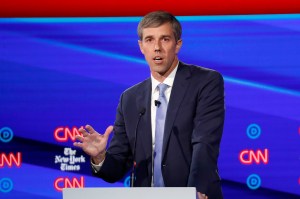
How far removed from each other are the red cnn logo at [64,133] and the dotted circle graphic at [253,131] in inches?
48.6

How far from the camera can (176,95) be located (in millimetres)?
3119

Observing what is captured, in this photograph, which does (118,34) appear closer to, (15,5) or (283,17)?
(15,5)

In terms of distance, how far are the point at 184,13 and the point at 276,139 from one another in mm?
1101

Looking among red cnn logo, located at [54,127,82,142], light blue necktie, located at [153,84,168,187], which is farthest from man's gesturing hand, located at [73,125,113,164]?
red cnn logo, located at [54,127,82,142]

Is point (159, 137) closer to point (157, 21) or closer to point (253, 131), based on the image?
point (157, 21)

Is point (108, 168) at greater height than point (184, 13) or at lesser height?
lesser

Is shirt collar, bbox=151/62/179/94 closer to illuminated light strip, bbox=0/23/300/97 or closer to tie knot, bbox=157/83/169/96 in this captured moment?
tie knot, bbox=157/83/169/96

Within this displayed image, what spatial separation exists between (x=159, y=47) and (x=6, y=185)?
200 centimetres

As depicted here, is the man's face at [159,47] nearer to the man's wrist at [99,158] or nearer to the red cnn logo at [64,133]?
the man's wrist at [99,158]

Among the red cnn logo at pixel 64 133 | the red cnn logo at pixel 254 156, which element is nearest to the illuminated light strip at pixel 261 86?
the red cnn logo at pixel 254 156

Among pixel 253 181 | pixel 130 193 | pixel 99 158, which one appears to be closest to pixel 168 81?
pixel 99 158

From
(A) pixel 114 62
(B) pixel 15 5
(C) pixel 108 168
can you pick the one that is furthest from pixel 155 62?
(B) pixel 15 5

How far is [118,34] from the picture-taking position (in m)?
4.54

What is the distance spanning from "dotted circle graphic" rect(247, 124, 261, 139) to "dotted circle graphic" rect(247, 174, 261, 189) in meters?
0.27
